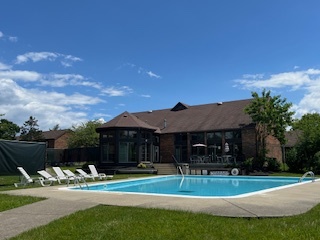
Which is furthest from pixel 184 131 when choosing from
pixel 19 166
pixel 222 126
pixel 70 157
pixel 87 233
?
pixel 87 233

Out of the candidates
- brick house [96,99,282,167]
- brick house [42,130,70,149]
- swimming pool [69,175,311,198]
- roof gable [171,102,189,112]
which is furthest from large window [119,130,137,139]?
brick house [42,130,70,149]

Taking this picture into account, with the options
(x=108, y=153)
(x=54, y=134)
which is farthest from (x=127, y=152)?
(x=54, y=134)

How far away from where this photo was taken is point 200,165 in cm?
3119

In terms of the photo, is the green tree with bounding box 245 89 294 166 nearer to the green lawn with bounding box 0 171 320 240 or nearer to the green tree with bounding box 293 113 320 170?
the green tree with bounding box 293 113 320 170

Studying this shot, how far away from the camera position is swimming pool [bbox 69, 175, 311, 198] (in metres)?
15.9

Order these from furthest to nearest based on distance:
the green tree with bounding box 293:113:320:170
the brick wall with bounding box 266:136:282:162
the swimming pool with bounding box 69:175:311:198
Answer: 1. the brick wall with bounding box 266:136:282:162
2. the green tree with bounding box 293:113:320:170
3. the swimming pool with bounding box 69:175:311:198

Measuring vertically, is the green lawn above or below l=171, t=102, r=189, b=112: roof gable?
below

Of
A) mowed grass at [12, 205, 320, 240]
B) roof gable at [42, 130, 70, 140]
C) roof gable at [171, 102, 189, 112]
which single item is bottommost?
mowed grass at [12, 205, 320, 240]

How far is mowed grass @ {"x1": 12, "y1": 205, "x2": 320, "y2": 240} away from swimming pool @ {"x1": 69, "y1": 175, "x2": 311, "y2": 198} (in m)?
8.25

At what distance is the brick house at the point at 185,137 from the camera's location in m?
30.0

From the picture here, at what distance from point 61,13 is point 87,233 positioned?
12.5 meters

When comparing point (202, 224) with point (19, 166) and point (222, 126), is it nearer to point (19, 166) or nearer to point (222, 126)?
point (19, 166)

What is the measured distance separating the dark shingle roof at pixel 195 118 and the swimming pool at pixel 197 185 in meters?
7.71

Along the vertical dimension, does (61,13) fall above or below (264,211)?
above
